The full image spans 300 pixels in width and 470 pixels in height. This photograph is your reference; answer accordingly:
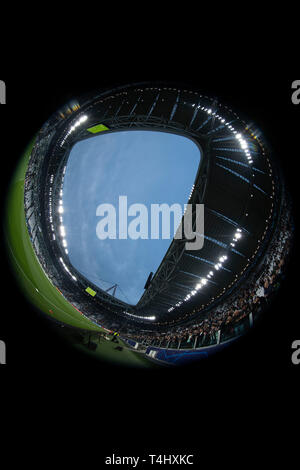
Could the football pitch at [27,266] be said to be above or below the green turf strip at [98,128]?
below

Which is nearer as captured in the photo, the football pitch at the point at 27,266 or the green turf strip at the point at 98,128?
the football pitch at the point at 27,266

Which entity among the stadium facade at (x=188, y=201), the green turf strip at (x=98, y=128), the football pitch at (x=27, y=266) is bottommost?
the football pitch at (x=27, y=266)

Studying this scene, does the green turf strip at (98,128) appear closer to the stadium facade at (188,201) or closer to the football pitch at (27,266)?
the stadium facade at (188,201)

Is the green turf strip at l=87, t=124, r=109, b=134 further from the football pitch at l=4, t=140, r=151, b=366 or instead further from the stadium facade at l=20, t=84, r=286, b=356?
the football pitch at l=4, t=140, r=151, b=366

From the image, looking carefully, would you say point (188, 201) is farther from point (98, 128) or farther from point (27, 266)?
point (27, 266)

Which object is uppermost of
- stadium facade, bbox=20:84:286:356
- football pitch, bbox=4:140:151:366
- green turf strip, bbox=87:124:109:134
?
green turf strip, bbox=87:124:109:134

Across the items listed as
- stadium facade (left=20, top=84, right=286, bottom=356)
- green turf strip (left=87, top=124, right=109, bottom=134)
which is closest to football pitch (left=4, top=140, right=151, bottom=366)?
stadium facade (left=20, top=84, right=286, bottom=356)

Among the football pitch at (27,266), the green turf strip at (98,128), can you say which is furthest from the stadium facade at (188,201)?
the football pitch at (27,266)

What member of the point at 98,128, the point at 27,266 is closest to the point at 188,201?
the point at 98,128
